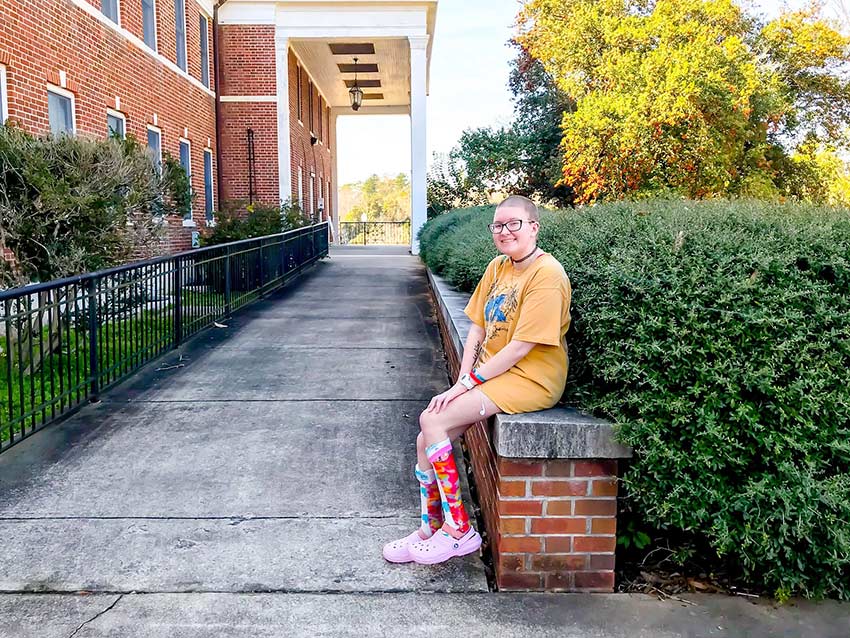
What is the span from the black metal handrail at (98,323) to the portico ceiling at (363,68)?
12.9 meters

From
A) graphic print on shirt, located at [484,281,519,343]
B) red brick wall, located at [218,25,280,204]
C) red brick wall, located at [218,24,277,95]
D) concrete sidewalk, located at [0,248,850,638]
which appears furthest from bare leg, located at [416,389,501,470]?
red brick wall, located at [218,24,277,95]

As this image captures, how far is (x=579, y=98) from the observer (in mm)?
20156

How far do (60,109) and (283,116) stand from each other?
9.06 meters

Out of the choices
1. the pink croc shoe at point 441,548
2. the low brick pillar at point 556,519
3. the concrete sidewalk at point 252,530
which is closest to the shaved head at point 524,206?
the low brick pillar at point 556,519

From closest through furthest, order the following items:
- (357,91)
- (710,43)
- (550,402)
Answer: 1. (550,402)
2. (710,43)
3. (357,91)

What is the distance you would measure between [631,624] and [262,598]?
1407 mm

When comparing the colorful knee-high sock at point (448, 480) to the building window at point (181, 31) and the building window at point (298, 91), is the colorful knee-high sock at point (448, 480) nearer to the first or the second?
the building window at point (181, 31)

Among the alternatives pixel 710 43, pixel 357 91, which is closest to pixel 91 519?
pixel 710 43

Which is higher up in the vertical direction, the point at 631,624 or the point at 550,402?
the point at 550,402

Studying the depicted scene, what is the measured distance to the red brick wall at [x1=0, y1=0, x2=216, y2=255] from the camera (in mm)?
9336

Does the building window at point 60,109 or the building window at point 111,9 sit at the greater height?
the building window at point 111,9

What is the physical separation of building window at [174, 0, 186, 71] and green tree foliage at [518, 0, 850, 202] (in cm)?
895

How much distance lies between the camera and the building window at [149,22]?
14.0 metres

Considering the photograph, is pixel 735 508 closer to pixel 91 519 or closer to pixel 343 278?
pixel 91 519
